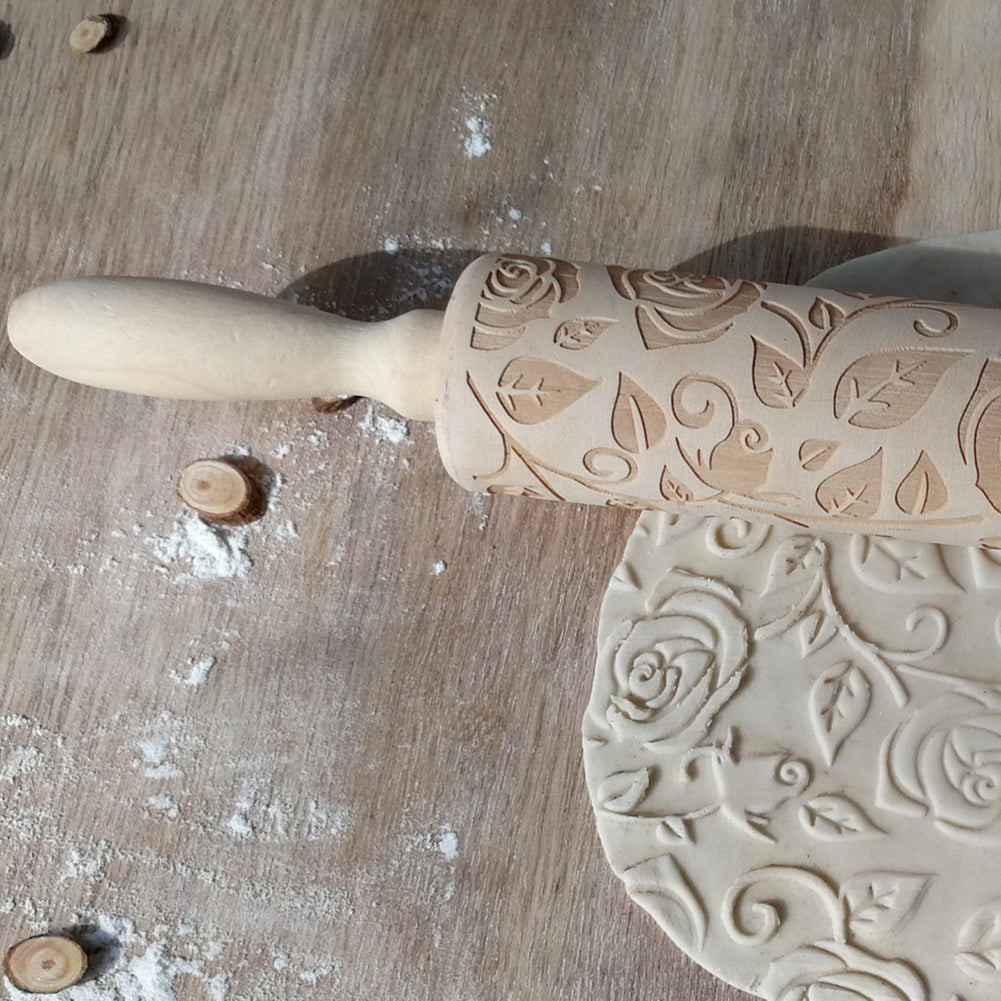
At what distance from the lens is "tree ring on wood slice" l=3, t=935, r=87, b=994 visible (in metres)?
1.05

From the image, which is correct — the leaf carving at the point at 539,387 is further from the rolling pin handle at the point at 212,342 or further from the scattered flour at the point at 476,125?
the scattered flour at the point at 476,125

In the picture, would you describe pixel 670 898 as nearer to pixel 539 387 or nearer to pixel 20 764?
pixel 539 387

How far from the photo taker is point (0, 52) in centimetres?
125

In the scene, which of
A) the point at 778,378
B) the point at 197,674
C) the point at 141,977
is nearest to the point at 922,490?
the point at 778,378

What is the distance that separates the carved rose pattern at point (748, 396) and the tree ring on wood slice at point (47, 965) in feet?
2.46

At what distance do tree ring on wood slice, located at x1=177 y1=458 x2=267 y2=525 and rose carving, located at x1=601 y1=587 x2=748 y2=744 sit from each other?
1.55 feet

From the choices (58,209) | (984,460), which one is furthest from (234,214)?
(984,460)

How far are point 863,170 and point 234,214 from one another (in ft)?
2.66

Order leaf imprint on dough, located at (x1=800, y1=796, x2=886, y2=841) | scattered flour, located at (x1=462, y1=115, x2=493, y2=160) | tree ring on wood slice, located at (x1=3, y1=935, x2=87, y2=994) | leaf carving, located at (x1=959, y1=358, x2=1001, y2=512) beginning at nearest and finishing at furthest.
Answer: leaf carving, located at (x1=959, y1=358, x2=1001, y2=512)
leaf imprint on dough, located at (x1=800, y1=796, x2=886, y2=841)
tree ring on wood slice, located at (x1=3, y1=935, x2=87, y2=994)
scattered flour, located at (x1=462, y1=115, x2=493, y2=160)

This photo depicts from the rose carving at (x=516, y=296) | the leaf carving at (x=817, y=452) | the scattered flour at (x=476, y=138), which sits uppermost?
the scattered flour at (x=476, y=138)

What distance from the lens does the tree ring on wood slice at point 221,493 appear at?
1.12 meters

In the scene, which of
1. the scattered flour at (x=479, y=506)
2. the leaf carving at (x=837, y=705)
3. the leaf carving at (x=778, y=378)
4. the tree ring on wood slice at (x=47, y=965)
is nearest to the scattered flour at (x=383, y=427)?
the scattered flour at (x=479, y=506)

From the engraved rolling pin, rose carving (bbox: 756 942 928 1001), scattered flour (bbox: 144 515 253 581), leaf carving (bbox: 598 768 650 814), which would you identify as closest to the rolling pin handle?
the engraved rolling pin

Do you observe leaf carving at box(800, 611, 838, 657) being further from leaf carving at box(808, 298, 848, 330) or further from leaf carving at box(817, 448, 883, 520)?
leaf carving at box(808, 298, 848, 330)
